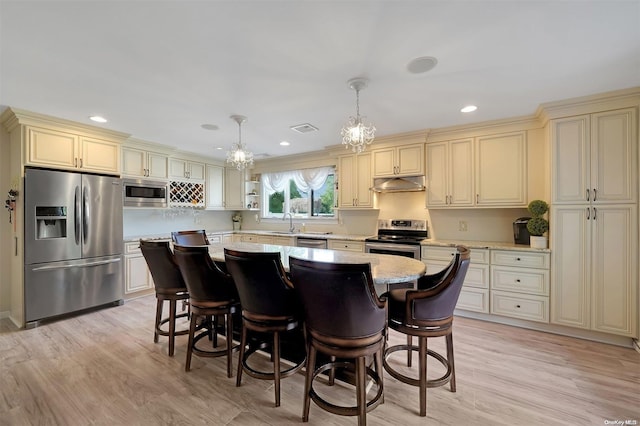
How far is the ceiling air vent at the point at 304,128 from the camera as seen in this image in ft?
12.1

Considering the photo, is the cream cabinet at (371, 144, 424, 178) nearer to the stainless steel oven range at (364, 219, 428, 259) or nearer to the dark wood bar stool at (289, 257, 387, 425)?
the stainless steel oven range at (364, 219, 428, 259)

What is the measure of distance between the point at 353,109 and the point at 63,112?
3266 mm

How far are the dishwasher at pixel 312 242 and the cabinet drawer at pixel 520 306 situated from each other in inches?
94.2

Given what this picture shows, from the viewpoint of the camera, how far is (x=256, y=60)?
2145mm

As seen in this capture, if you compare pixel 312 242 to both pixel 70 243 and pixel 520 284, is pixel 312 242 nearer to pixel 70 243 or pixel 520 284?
pixel 520 284

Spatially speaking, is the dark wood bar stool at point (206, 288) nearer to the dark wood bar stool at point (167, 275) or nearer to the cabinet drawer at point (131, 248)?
the dark wood bar stool at point (167, 275)

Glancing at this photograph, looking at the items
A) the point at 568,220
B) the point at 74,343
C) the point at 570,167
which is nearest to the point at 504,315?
the point at 568,220

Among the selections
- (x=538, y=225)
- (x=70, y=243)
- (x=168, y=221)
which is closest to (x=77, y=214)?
(x=70, y=243)

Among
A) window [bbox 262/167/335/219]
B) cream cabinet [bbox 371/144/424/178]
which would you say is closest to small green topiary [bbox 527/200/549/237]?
cream cabinet [bbox 371/144/424/178]


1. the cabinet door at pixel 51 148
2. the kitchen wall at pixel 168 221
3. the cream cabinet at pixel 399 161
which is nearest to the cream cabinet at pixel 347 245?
the cream cabinet at pixel 399 161

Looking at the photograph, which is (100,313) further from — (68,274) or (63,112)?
(63,112)

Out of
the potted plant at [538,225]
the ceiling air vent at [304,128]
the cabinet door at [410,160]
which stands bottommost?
the potted plant at [538,225]

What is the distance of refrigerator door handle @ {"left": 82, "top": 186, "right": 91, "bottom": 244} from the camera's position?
361 cm

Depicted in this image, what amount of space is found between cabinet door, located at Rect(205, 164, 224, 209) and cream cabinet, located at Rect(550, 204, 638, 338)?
17.5 feet
